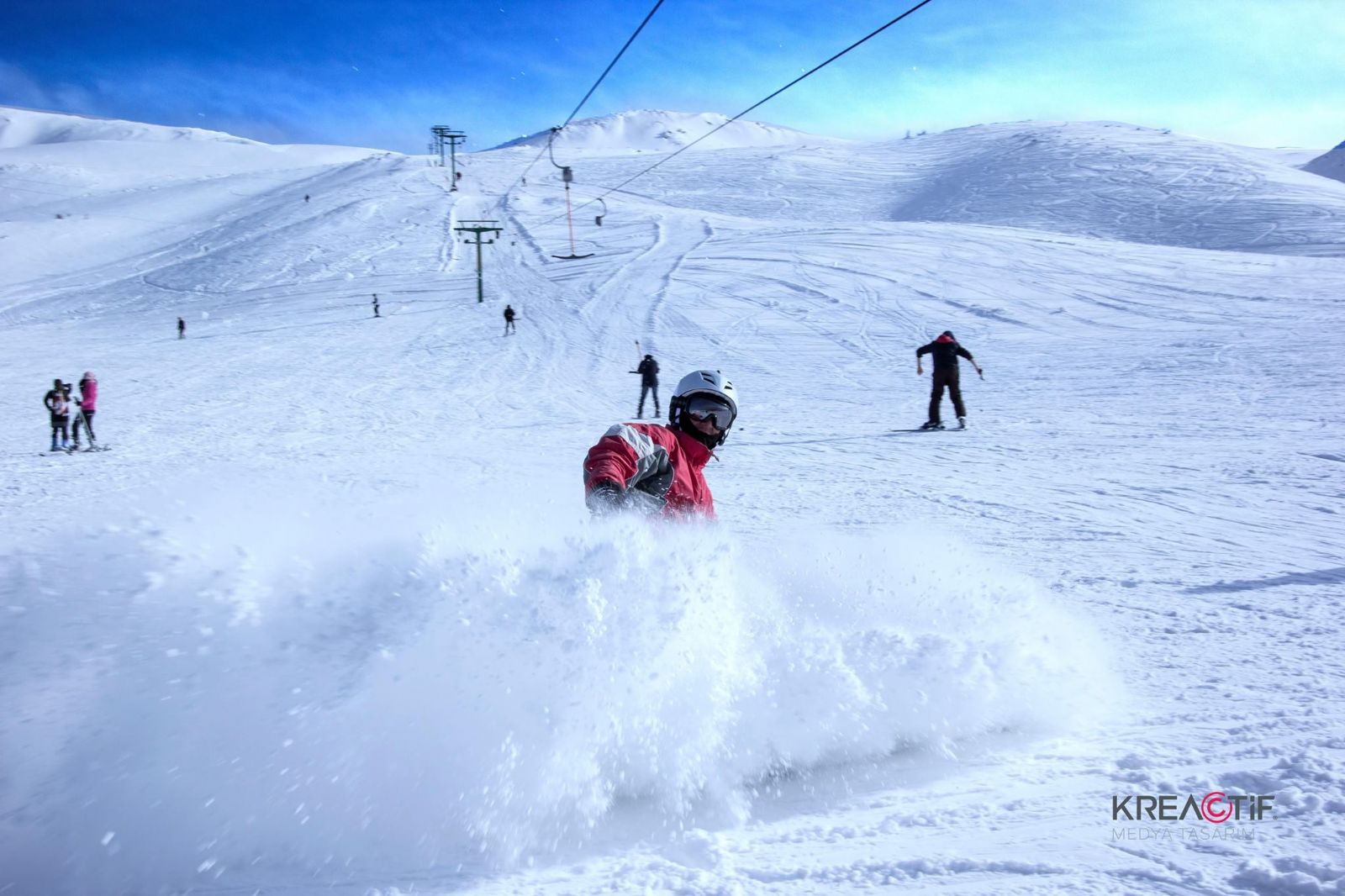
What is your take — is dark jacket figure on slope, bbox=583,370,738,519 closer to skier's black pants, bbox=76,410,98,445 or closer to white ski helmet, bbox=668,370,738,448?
white ski helmet, bbox=668,370,738,448

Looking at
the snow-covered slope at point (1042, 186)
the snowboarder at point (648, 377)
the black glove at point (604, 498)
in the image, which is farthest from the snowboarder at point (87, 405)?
the snow-covered slope at point (1042, 186)

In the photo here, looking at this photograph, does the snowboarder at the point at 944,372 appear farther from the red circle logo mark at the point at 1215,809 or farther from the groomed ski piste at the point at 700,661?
the red circle logo mark at the point at 1215,809

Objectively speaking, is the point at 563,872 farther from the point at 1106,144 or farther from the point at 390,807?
the point at 1106,144

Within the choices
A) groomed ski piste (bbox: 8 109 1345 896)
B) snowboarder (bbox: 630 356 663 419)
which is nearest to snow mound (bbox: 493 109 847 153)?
snowboarder (bbox: 630 356 663 419)

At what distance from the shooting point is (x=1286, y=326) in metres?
20.9

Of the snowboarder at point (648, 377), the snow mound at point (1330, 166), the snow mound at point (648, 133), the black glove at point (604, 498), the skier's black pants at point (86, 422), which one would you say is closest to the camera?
the black glove at point (604, 498)

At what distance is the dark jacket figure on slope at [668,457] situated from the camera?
3.39 meters

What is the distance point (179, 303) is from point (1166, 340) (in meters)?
43.3

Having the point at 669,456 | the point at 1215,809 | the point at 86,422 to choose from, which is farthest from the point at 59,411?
the point at 1215,809

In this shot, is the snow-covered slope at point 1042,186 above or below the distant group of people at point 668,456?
above

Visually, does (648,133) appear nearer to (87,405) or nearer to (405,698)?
(87,405)

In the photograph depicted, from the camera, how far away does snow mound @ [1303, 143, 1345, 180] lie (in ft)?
265

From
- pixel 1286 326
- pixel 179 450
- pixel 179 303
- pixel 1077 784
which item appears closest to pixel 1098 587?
pixel 1077 784

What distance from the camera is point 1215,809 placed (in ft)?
8.46
